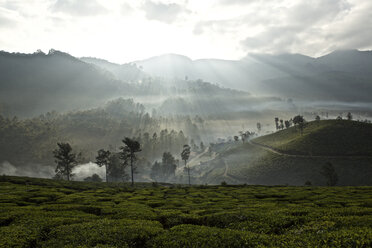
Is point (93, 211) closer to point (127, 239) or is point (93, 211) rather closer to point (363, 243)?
point (127, 239)

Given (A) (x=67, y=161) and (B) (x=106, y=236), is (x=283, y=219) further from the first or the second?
(A) (x=67, y=161)

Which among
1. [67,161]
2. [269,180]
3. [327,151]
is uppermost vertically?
[67,161]

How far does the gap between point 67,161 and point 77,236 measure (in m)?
124

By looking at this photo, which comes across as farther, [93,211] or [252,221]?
[93,211]

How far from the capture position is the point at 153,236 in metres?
17.6

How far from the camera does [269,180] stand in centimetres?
19112

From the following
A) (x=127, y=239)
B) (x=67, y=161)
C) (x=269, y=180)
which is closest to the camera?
(x=127, y=239)

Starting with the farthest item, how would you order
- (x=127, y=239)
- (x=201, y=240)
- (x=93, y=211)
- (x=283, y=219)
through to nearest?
(x=93, y=211) → (x=283, y=219) → (x=127, y=239) → (x=201, y=240)

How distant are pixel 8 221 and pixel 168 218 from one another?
16.8 metres

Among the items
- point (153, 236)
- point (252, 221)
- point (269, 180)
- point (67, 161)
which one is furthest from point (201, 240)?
point (269, 180)

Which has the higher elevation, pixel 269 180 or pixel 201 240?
pixel 201 240

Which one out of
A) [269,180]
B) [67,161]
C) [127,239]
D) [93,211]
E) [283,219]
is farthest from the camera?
[269,180]

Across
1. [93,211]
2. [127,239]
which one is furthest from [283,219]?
[93,211]

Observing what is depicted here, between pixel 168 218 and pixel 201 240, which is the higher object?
pixel 201 240
